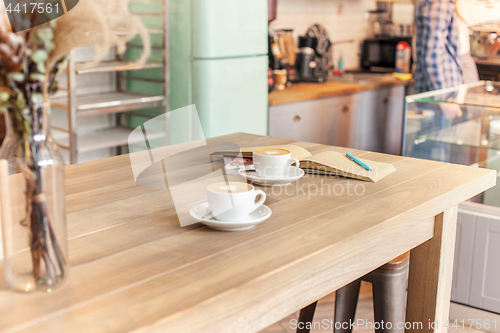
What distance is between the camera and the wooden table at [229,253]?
0.75 meters

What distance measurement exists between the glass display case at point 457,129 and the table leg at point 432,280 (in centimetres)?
91

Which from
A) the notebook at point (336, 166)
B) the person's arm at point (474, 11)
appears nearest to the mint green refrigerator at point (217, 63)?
the person's arm at point (474, 11)

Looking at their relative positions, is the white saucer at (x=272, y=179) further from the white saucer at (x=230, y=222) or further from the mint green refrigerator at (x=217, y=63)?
the mint green refrigerator at (x=217, y=63)

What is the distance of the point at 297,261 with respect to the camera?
0.90 m

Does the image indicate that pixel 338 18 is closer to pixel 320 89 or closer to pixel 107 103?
pixel 320 89

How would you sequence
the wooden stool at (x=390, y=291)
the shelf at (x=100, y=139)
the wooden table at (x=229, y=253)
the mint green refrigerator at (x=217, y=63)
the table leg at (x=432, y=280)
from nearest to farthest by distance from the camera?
the wooden table at (x=229, y=253) < the table leg at (x=432, y=280) < the wooden stool at (x=390, y=291) < the shelf at (x=100, y=139) < the mint green refrigerator at (x=217, y=63)

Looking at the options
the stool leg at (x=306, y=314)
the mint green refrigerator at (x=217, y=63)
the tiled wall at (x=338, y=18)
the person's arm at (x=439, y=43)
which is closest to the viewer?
the stool leg at (x=306, y=314)

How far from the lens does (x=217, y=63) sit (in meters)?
3.14

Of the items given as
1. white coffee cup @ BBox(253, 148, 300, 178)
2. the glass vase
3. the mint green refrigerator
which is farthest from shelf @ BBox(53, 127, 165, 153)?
the glass vase

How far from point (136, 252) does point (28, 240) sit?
0.20 meters

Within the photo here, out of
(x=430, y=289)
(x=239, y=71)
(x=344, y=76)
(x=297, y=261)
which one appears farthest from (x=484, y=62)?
(x=297, y=261)

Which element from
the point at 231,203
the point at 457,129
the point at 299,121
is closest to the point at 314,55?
the point at 299,121

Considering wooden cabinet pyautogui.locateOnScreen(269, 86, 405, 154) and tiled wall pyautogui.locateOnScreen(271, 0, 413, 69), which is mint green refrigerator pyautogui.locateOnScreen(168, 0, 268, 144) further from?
tiled wall pyautogui.locateOnScreen(271, 0, 413, 69)

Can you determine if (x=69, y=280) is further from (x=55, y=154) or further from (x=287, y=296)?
(x=287, y=296)
